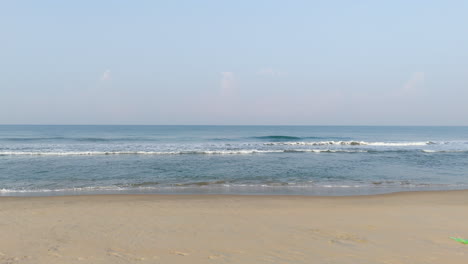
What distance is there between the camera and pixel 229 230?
602 cm

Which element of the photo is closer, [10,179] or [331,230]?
[331,230]

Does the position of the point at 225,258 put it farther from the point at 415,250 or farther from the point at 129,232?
the point at 415,250

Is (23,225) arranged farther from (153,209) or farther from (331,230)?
(331,230)

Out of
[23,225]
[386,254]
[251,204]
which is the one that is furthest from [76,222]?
[386,254]

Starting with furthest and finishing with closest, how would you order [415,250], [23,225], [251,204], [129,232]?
[251,204]
[23,225]
[129,232]
[415,250]

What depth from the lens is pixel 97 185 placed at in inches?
451

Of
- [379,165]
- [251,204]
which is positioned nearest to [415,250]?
[251,204]

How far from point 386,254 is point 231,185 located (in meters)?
7.30

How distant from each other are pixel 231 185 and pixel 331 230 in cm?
595

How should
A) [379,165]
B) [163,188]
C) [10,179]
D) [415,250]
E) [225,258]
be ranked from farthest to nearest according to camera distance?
[379,165] → [10,179] → [163,188] → [415,250] → [225,258]

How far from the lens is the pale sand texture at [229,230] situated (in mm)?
4699

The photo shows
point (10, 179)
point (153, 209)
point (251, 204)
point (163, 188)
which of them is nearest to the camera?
point (153, 209)

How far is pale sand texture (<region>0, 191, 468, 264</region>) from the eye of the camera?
15.4 feet

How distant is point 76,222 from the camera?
6.46m
